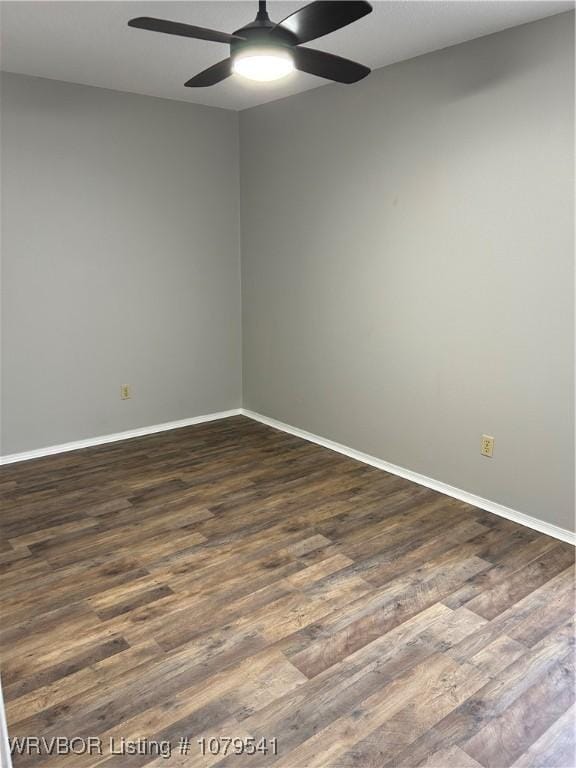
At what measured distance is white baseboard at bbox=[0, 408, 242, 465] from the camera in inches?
158

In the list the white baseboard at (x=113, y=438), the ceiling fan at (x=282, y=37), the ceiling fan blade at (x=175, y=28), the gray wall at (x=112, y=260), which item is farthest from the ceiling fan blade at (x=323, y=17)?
the white baseboard at (x=113, y=438)

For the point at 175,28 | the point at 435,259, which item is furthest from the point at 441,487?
the point at 175,28

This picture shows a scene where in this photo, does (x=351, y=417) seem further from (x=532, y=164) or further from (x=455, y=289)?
(x=532, y=164)

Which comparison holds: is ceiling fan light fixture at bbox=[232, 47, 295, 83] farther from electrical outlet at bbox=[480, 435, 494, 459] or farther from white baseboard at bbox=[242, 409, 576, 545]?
white baseboard at bbox=[242, 409, 576, 545]

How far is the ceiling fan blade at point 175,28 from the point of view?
6.17 feet

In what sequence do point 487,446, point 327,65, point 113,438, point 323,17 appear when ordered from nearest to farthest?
point 323,17, point 327,65, point 487,446, point 113,438

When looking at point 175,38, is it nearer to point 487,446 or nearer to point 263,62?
point 263,62

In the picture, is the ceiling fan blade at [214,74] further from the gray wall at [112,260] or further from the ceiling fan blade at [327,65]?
the gray wall at [112,260]

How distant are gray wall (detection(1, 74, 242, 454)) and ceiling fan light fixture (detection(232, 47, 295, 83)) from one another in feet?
6.83

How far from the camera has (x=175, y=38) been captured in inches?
116

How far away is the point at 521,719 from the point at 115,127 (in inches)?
158

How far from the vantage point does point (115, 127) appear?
4.04 m

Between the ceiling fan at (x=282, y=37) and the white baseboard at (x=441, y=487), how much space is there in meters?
2.23

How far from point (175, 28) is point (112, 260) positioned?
95.1 inches
